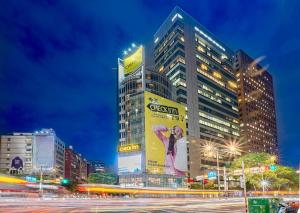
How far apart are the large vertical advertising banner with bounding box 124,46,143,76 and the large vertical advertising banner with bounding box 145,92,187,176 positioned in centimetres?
2034

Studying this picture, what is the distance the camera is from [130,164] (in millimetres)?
143000

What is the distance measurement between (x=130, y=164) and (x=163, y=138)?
53.2 feet

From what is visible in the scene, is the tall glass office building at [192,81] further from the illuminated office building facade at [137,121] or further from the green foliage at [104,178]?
the green foliage at [104,178]

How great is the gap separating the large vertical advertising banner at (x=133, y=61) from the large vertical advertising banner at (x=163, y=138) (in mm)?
20341

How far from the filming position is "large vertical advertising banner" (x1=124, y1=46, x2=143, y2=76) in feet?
527

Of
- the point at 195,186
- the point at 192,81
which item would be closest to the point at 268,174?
the point at 195,186

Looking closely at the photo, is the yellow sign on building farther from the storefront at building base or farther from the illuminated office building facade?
Result: the storefront at building base

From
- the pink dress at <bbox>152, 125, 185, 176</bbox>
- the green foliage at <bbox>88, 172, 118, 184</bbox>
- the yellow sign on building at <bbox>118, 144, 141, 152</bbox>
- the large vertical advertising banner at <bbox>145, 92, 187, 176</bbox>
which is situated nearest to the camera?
the large vertical advertising banner at <bbox>145, 92, 187, 176</bbox>

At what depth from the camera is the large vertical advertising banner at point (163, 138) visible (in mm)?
141375

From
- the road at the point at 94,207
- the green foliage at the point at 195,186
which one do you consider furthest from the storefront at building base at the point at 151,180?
the road at the point at 94,207

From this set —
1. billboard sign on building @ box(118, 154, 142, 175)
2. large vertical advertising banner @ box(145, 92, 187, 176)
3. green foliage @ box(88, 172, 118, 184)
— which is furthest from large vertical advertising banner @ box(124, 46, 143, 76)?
green foliage @ box(88, 172, 118, 184)

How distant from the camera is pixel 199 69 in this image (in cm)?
19388

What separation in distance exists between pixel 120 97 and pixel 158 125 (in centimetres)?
2530

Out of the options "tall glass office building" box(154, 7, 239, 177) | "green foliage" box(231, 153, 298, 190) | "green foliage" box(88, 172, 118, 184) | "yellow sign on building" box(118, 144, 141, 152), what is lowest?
"green foliage" box(88, 172, 118, 184)
